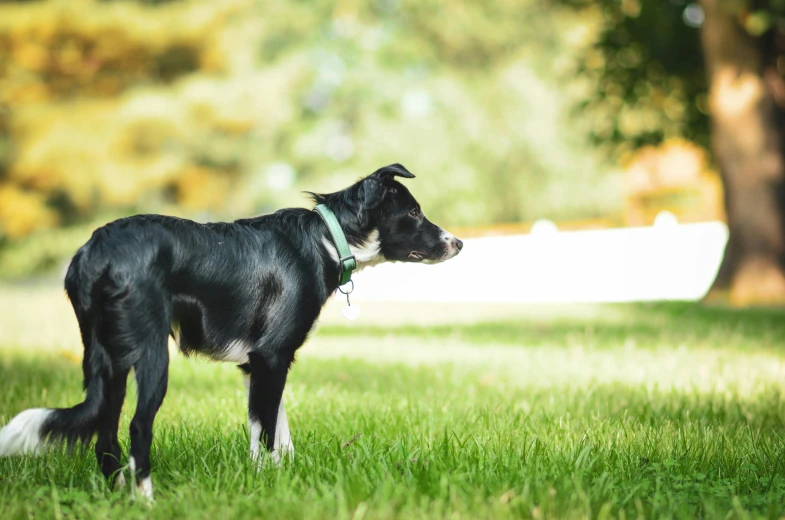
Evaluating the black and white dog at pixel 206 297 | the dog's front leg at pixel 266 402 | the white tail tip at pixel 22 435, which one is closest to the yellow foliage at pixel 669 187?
the black and white dog at pixel 206 297

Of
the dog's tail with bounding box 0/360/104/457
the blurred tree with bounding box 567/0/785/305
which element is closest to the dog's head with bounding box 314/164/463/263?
Answer: the dog's tail with bounding box 0/360/104/457

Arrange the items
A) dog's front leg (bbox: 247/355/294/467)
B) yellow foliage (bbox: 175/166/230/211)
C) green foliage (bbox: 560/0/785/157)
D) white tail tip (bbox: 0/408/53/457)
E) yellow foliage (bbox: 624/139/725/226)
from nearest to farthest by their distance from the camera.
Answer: white tail tip (bbox: 0/408/53/457) → dog's front leg (bbox: 247/355/294/467) → green foliage (bbox: 560/0/785/157) → yellow foliage (bbox: 175/166/230/211) → yellow foliage (bbox: 624/139/725/226)

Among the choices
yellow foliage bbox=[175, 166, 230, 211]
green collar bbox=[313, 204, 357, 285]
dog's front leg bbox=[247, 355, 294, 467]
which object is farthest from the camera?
yellow foliage bbox=[175, 166, 230, 211]

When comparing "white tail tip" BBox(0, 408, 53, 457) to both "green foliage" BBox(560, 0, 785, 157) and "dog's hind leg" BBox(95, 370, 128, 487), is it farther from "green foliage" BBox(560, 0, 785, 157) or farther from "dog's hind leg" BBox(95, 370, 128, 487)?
"green foliage" BBox(560, 0, 785, 157)

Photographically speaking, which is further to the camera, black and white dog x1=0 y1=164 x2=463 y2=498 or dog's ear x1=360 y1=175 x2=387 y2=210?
dog's ear x1=360 y1=175 x2=387 y2=210

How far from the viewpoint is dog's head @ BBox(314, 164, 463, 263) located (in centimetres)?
412

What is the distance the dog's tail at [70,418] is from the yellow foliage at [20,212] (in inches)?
925

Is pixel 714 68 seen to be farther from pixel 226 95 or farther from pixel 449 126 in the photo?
pixel 449 126

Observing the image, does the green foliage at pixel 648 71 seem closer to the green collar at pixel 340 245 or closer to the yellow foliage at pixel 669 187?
the green collar at pixel 340 245

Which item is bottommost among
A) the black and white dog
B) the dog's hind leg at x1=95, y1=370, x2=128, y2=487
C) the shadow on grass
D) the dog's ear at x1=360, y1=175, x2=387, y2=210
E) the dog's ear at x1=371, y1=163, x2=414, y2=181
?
the shadow on grass

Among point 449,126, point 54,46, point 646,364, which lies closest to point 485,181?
point 449,126

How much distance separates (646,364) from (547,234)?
42.4 feet

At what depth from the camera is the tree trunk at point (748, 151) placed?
1328 cm

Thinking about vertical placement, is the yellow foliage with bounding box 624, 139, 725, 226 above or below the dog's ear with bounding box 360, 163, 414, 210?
above
